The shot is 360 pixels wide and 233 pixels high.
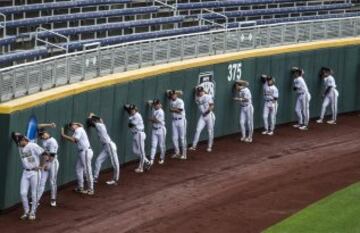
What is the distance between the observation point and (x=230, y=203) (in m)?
19.7

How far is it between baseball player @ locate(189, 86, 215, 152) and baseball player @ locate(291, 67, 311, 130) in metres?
3.47

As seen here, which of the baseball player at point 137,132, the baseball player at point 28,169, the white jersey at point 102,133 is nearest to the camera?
the baseball player at point 28,169

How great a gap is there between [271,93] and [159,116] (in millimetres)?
4442

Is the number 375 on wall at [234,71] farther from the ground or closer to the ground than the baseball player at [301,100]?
farther from the ground

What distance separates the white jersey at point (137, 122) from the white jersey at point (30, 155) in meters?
3.89

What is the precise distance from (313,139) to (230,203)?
22.2 feet

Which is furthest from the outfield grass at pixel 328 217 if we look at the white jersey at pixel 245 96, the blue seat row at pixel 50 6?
the blue seat row at pixel 50 6

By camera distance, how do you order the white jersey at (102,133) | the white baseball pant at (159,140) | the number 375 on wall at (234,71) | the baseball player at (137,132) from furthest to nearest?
the number 375 on wall at (234,71), the white baseball pant at (159,140), the baseball player at (137,132), the white jersey at (102,133)

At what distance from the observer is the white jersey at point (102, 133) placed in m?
20.5

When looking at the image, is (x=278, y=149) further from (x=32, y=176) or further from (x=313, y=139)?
(x=32, y=176)

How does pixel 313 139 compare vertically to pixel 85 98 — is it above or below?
below

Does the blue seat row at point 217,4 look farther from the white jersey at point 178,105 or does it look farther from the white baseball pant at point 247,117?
the white jersey at point 178,105

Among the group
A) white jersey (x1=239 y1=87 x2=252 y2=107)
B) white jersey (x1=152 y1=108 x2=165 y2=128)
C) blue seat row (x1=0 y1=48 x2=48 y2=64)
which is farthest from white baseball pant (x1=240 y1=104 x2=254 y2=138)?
blue seat row (x1=0 y1=48 x2=48 y2=64)

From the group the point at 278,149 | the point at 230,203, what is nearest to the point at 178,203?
the point at 230,203
